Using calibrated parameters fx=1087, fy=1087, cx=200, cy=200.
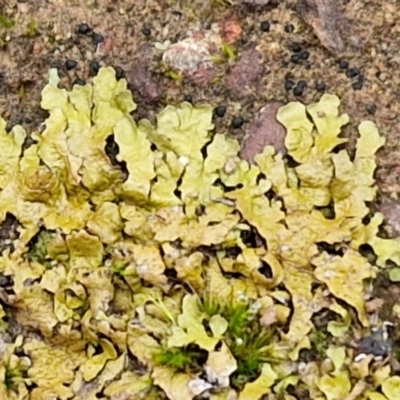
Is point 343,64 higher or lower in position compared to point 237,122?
higher

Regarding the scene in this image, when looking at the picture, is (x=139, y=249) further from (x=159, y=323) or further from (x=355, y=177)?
(x=355, y=177)

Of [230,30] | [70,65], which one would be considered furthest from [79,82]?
[230,30]

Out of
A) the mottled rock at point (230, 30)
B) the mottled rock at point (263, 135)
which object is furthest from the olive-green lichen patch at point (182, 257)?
the mottled rock at point (230, 30)

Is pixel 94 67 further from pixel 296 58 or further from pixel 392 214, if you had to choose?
pixel 392 214

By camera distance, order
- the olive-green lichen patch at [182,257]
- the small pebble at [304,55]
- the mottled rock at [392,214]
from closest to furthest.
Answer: the olive-green lichen patch at [182,257] < the mottled rock at [392,214] < the small pebble at [304,55]

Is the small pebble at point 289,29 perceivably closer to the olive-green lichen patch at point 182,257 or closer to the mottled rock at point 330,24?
the mottled rock at point 330,24

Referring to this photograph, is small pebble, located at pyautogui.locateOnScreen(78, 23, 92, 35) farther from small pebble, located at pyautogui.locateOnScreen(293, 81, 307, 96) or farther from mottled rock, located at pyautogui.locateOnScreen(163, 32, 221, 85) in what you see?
small pebble, located at pyautogui.locateOnScreen(293, 81, 307, 96)
